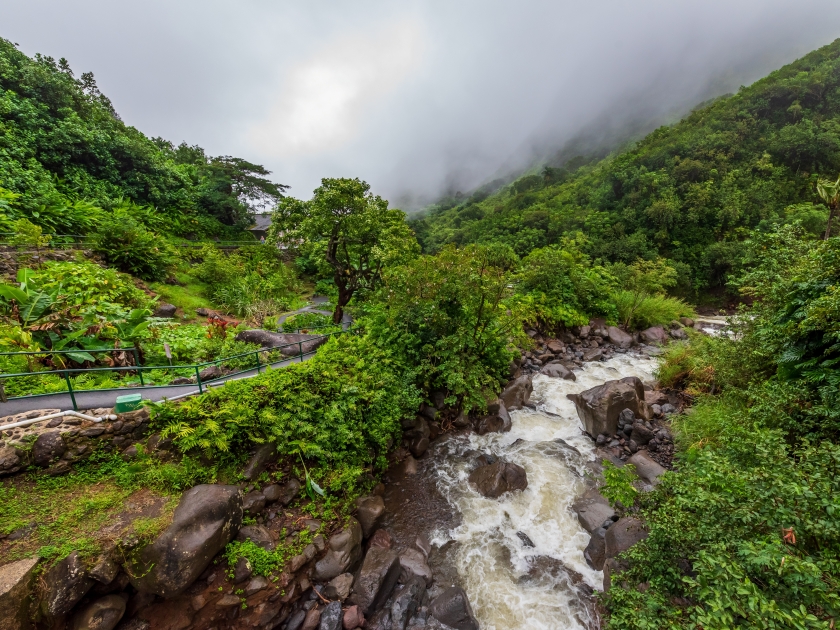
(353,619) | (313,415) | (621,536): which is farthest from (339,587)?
(621,536)

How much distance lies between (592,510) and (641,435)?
4049 millimetres

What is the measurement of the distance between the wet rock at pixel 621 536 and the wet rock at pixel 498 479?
7.94ft

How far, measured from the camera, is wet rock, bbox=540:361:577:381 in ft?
50.8

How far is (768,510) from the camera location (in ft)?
11.8

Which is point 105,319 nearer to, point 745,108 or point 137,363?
point 137,363

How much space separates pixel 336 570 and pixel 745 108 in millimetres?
60122

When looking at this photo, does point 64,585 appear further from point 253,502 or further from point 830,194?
point 830,194

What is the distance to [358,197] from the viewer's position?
13711 mm

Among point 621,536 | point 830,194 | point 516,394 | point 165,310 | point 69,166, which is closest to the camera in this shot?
point 621,536

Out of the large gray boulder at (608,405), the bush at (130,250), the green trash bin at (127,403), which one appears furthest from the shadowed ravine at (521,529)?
the bush at (130,250)

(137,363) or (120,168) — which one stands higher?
(120,168)

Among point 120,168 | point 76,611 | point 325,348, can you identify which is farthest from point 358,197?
point 120,168

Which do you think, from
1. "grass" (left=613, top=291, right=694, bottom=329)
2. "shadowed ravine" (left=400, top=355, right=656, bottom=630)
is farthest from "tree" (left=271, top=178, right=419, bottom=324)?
"grass" (left=613, top=291, right=694, bottom=329)

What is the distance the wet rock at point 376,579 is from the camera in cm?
631
